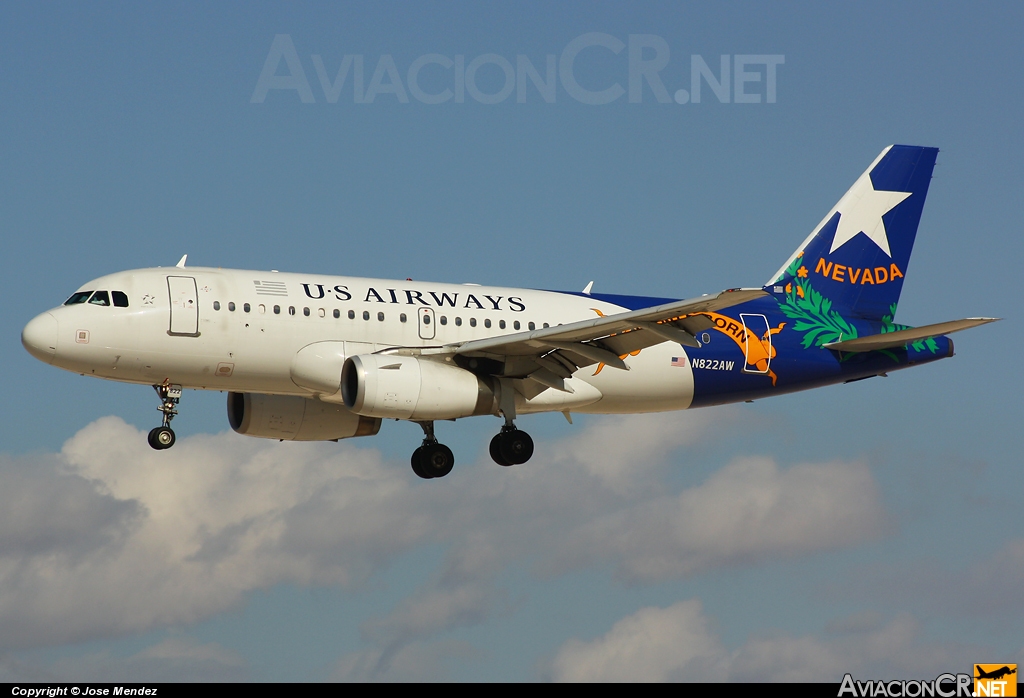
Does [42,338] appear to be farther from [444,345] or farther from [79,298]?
[444,345]

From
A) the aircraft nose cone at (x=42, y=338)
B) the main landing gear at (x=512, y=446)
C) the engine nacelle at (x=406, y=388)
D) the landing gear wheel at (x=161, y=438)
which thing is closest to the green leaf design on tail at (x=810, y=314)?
the main landing gear at (x=512, y=446)

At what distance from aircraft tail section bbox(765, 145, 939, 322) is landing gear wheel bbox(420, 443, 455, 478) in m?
11.5

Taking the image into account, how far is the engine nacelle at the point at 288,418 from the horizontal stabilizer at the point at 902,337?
1437 centimetres

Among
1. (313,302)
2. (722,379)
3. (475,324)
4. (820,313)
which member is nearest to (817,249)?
(820,313)

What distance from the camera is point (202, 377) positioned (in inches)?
Answer: 1545

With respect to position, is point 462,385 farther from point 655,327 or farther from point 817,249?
point 817,249

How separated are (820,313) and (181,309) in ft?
→ 62.6

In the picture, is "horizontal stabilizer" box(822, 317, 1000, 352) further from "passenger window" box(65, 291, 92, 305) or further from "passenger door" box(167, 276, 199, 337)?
"passenger window" box(65, 291, 92, 305)

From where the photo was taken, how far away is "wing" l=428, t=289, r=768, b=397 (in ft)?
117

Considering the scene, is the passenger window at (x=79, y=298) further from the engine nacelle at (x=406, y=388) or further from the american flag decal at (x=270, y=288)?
the engine nacelle at (x=406, y=388)

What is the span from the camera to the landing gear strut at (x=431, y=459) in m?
42.9

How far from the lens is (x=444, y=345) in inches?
1614

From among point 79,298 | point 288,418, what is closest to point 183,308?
point 79,298

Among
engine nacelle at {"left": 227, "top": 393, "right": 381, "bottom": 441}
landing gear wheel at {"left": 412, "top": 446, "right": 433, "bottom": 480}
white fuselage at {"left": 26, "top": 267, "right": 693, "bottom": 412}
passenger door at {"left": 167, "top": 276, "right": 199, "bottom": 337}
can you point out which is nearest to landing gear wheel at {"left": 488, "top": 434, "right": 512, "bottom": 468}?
white fuselage at {"left": 26, "top": 267, "right": 693, "bottom": 412}
